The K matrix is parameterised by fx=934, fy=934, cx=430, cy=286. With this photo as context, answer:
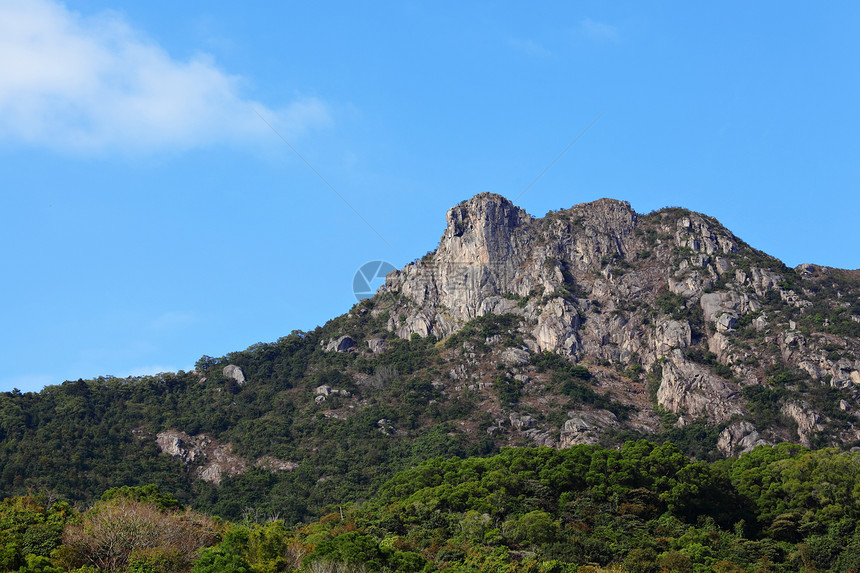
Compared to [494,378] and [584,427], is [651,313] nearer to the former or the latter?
[494,378]

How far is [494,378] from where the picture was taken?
13225cm

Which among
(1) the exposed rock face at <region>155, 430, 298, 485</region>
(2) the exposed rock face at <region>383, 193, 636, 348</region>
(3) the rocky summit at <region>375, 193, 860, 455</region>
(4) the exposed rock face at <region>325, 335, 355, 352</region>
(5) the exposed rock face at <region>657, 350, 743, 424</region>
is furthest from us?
(4) the exposed rock face at <region>325, 335, 355, 352</region>

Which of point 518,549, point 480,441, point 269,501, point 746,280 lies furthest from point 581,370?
point 518,549

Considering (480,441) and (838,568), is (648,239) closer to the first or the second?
(480,441)

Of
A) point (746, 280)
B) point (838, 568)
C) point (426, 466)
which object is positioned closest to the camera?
point (838, 568)

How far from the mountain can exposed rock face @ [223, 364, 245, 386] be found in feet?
1.84

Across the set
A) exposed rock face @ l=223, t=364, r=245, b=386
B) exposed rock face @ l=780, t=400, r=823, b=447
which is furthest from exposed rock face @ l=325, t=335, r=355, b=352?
exposed rock face @ l=780, t=400, r=823, b=447

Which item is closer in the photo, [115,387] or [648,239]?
[115,387]

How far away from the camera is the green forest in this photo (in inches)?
2156

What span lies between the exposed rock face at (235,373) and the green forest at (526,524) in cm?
6305

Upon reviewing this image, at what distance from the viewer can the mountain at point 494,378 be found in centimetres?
11369

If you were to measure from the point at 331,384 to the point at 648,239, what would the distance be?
2279 inches

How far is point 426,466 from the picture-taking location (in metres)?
88.0

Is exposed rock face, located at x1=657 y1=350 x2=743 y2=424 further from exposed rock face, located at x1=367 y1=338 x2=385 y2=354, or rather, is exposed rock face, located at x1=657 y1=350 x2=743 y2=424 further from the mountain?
exposed rock face, located at x1=367 y1=338 x2=385 y2=354
